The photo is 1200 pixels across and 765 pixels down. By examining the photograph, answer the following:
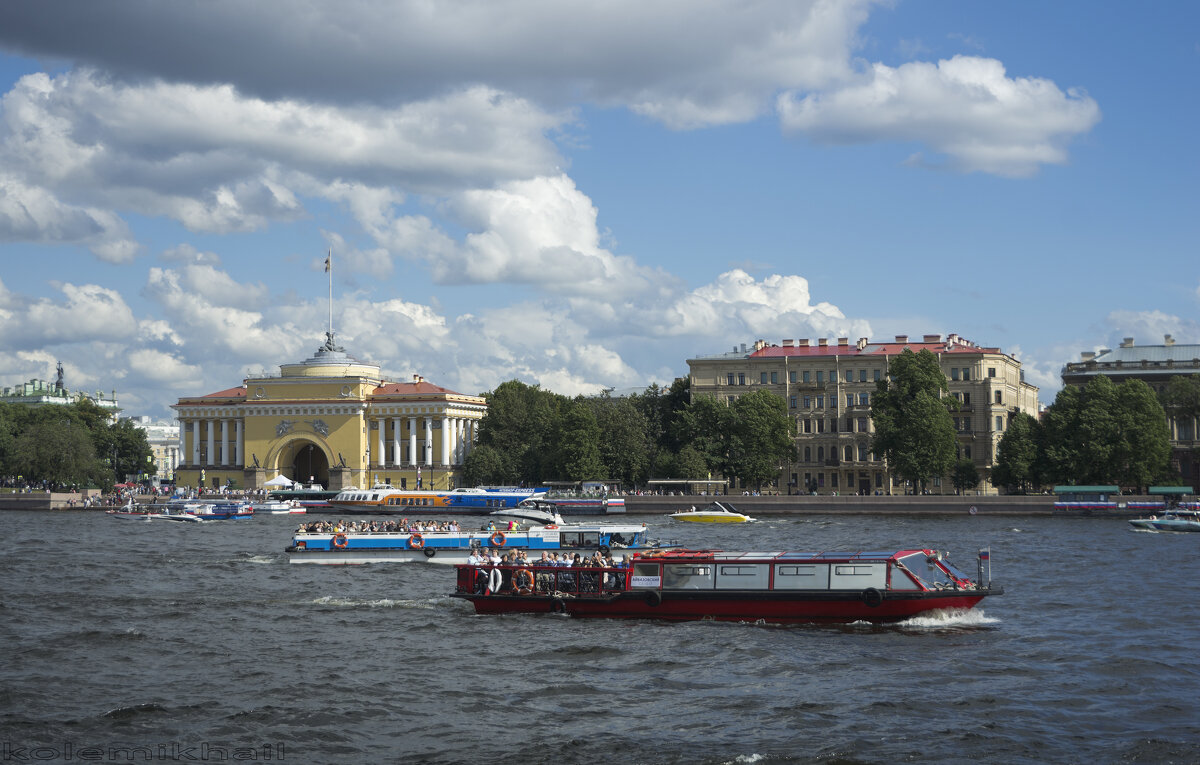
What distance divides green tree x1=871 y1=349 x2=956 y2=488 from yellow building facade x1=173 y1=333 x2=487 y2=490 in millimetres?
48309

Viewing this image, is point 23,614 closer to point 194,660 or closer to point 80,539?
point 194,660

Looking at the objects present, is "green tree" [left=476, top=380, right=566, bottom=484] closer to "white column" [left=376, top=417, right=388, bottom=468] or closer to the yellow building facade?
the yellow building facade

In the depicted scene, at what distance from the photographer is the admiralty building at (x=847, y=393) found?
105m

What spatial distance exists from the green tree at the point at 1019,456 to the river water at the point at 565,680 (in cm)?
5077

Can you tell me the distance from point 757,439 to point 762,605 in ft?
222

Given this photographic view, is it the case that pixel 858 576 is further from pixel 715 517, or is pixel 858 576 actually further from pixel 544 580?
pixel 715 517

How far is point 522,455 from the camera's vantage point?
112938 mm

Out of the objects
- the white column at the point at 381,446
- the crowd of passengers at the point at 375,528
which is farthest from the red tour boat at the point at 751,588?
the white column at the point at 381,446

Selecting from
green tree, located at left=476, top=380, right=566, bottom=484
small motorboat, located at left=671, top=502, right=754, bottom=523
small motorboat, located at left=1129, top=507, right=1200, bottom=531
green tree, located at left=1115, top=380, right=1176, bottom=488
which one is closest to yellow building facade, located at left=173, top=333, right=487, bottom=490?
green tree, located at left=476, top=380, right=566, bottom=484

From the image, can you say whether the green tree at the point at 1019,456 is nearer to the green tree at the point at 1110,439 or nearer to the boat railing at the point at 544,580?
the green tree at the point at 1110,439

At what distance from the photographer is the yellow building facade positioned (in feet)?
414

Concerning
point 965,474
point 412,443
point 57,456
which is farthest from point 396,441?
point 965,474

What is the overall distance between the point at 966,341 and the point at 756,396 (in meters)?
24.8

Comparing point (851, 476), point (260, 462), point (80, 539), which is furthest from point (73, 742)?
point (260, 462)
